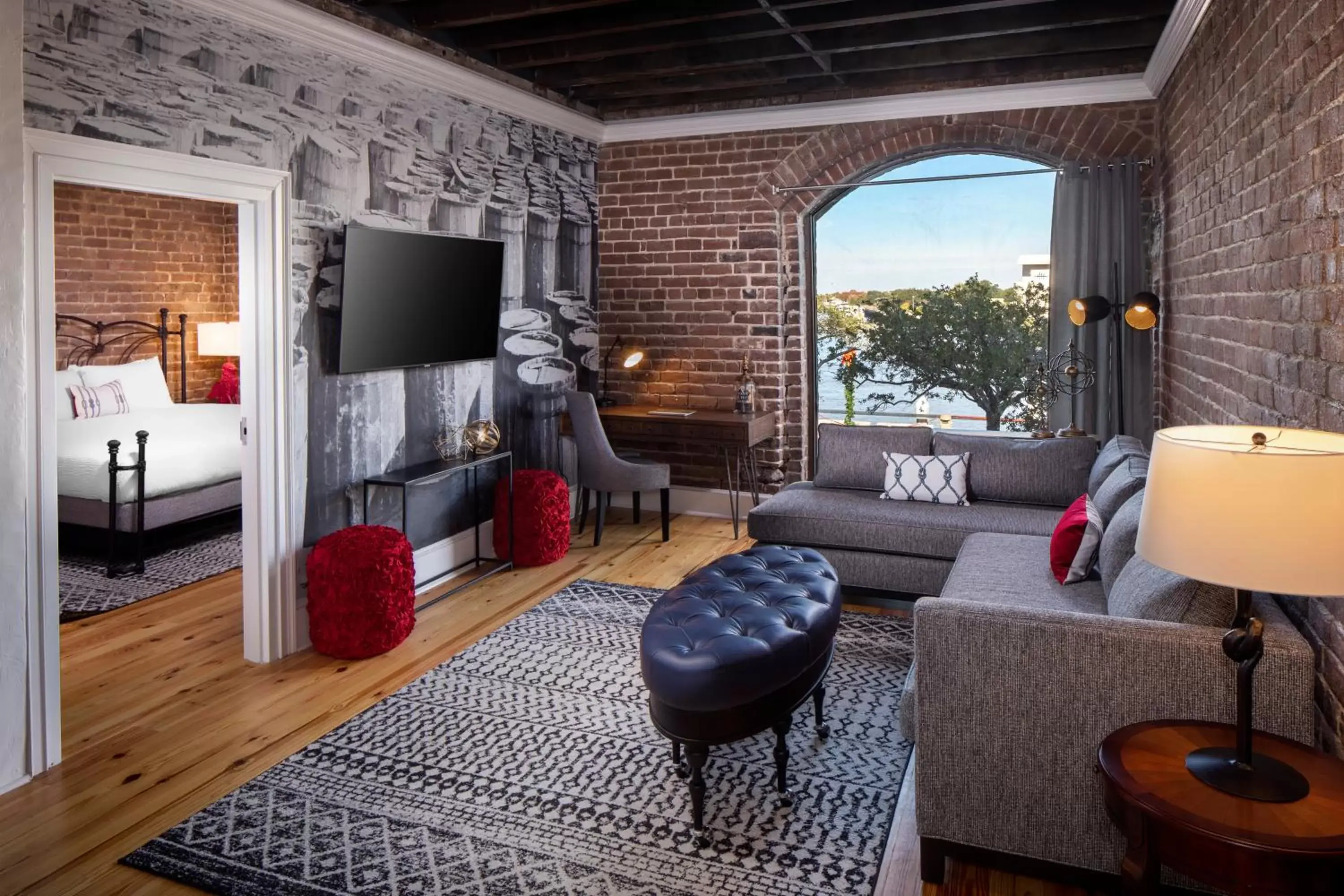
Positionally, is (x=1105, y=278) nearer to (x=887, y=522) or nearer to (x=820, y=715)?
(x=887, y=522)

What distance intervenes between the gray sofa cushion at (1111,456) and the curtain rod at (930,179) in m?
1.71

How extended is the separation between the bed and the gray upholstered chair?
1865mm

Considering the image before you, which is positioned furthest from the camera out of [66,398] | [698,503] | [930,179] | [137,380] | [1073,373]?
[698,503]

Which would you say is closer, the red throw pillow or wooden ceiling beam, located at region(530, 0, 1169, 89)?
the red throw pillow

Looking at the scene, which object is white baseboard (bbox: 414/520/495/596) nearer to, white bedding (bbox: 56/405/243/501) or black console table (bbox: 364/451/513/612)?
black console table (bbox: 364/451/513/612)

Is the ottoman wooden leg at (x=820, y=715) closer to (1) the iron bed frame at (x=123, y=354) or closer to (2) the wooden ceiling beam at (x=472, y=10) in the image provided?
(2) the wooden ceiling beam at (x=472, y=10)

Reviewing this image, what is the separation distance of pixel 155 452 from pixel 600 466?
2501 mm

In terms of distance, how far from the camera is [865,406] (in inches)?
251

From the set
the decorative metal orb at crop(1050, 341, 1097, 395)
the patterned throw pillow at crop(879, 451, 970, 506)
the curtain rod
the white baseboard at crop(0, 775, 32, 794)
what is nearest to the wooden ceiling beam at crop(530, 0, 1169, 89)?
the curtain rod

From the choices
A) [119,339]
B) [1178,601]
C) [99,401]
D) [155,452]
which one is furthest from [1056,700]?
[119,339]

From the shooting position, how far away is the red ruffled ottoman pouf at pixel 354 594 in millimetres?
3904

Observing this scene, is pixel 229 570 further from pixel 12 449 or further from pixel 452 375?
pixel 12 449

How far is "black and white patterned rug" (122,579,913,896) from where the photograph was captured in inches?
95.5

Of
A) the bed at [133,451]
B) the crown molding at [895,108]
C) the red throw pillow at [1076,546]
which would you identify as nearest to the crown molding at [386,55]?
the crown molding at [895,108]
